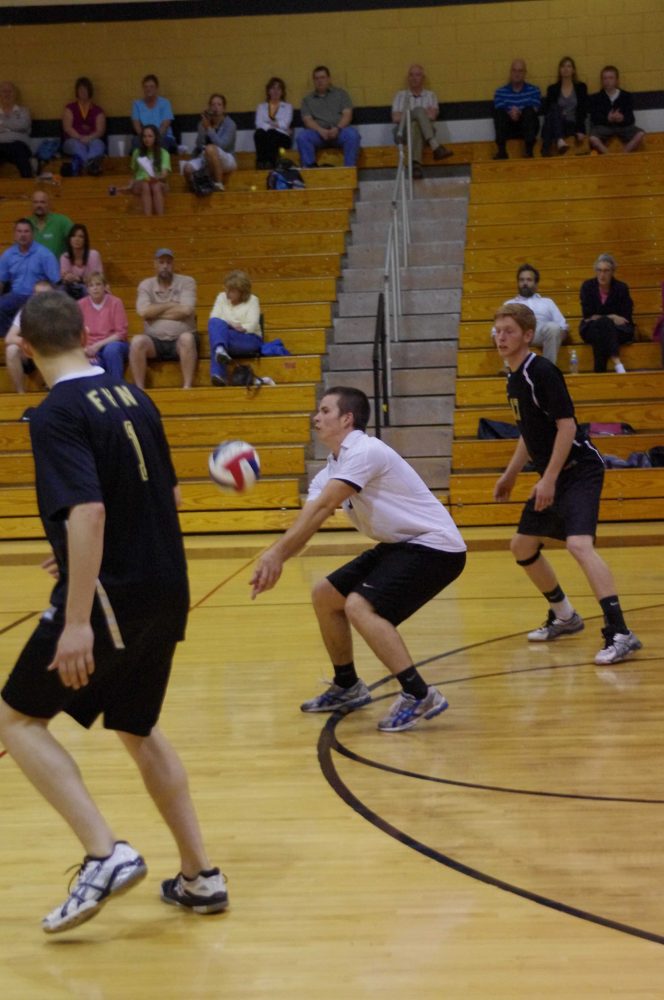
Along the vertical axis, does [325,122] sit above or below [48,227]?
above

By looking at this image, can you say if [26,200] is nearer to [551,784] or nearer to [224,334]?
[224,334]

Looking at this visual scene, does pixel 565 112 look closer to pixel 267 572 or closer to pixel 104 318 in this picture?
pixel 104 318

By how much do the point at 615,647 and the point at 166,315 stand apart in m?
7.60

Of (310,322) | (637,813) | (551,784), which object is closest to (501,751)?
(551,784)

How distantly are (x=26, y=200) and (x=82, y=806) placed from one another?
13191 mm

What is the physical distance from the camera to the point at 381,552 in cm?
522

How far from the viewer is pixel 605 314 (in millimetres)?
12117

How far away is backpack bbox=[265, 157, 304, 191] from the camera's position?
14.7 m

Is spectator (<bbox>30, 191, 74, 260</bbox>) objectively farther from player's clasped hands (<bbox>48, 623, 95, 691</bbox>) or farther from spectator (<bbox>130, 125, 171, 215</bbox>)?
player's clasped hands (<bbox>48, 623, 95, 691</bbox>)

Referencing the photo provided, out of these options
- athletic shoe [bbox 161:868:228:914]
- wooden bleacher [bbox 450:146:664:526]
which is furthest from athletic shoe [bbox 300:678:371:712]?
wooden bleacher [bbox 450:146:664:526]

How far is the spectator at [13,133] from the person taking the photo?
1577 cm

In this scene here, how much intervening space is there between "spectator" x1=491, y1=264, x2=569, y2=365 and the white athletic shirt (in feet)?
22.6

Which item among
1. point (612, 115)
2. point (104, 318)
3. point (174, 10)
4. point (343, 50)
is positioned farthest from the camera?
point (174, 10)

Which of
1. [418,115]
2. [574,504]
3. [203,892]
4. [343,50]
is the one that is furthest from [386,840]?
[343,50]
